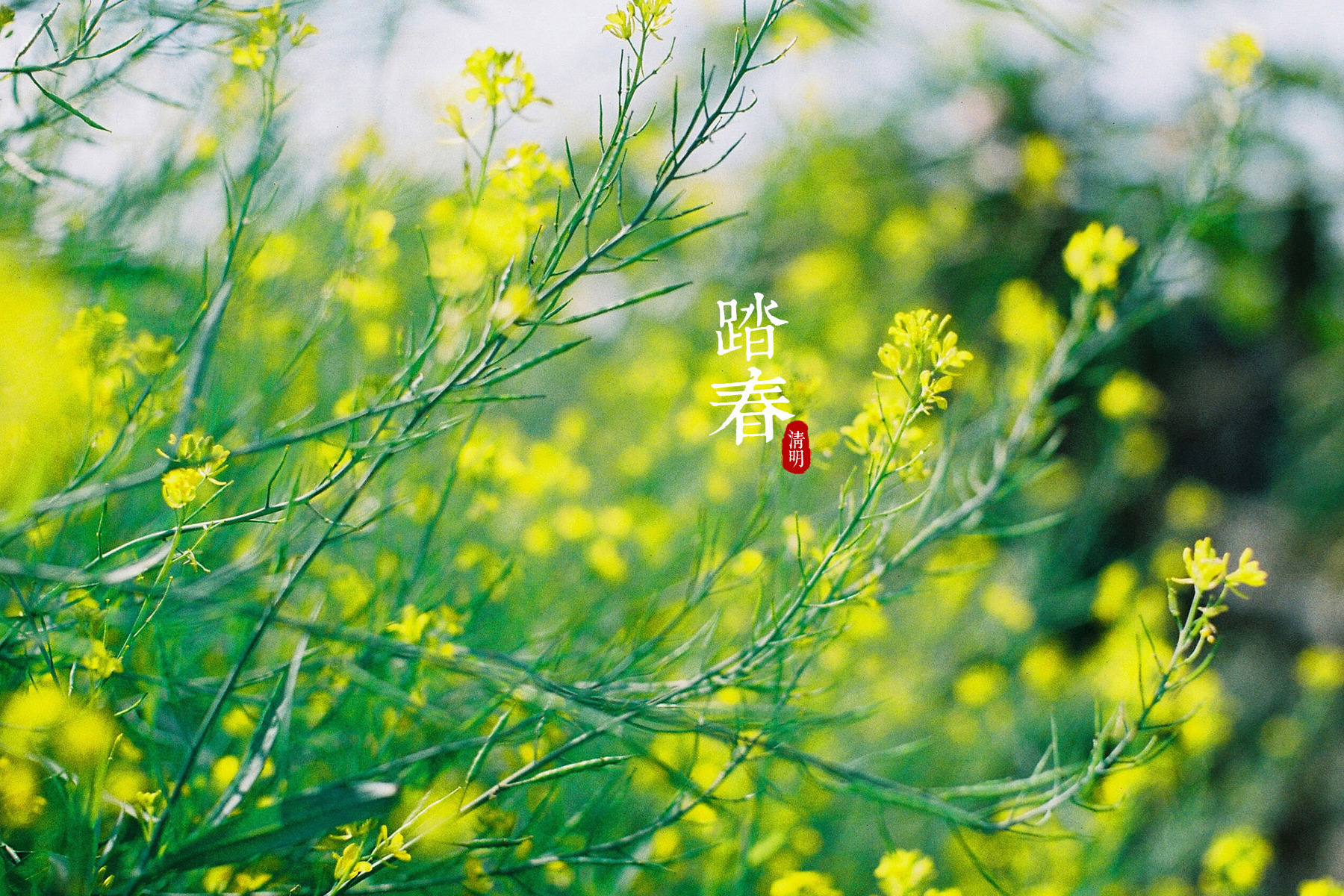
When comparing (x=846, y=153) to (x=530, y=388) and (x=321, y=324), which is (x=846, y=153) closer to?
(x=530, y=388)

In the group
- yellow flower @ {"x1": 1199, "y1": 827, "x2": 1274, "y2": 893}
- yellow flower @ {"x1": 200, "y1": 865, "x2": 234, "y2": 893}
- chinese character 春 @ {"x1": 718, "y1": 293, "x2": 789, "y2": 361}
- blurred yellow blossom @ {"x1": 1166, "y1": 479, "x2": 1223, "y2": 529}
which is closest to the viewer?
yellow flower @ {"x1": 200, "y1": 865, "x2": 234, "y2": 893}

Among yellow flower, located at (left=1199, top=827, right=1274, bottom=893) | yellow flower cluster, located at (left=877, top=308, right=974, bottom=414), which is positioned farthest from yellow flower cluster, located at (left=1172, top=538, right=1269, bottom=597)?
yellow flower, located at (left=1199, top=827, right=1274, bottom=893)

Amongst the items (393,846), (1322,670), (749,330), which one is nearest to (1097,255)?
(749,330)

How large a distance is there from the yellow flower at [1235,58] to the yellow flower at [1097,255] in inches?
12.3

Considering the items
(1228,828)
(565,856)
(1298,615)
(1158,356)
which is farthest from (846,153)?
(565,856)

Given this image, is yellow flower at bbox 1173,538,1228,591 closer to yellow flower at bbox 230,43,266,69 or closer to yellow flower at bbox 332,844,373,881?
yellow flower at bbox 332,844,373,881

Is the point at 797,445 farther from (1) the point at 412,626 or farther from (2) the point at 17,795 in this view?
(2) the point at 17,795

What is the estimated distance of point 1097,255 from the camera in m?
1.21

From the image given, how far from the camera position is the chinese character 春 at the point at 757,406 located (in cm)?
100

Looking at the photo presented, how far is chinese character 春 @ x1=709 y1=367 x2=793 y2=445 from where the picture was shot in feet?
3.28

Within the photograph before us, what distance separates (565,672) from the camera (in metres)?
1.08

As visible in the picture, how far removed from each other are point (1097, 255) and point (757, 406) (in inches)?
21.4

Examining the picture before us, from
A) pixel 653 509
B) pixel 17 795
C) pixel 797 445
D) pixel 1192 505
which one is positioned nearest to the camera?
pixel 17 795

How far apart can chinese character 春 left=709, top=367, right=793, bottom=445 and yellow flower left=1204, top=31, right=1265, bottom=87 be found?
0.83 metres
